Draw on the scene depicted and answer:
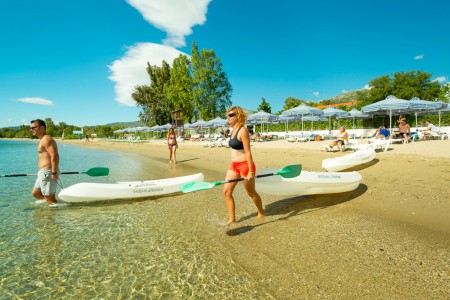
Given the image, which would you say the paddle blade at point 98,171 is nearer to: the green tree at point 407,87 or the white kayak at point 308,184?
the white kayak at point 308,184

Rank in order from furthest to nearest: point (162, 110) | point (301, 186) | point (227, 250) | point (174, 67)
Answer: point (162, 110) → point (174, 67) → point (301, 186) → point (227, 250)

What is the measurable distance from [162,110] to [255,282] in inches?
1955

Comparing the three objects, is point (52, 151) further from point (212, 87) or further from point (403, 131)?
point (212, 87)

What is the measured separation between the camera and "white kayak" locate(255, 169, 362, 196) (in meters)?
4.34

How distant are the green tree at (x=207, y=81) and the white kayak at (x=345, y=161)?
3114 centimetres

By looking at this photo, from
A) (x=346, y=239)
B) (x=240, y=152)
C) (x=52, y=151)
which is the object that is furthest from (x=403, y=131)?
(x=52, y=151)

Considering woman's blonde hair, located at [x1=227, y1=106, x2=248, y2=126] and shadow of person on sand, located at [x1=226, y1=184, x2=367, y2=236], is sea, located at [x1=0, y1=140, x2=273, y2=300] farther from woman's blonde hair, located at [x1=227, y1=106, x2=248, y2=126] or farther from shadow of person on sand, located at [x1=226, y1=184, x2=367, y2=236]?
woman's blonde hair, located at [x1=227, y1=106, x2=248, y2=126]

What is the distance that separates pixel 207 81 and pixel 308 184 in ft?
115

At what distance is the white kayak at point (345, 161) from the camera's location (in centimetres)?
680

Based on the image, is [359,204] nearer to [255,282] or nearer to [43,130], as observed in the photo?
[255,282]

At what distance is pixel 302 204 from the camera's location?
4906 mm

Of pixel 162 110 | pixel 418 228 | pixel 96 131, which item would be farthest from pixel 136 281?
pixel 96 131

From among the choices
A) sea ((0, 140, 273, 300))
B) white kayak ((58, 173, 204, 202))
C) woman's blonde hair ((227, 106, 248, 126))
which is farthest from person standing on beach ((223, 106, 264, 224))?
white kayak ((58, 173, 204, 202))

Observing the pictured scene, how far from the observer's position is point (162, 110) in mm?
49312
